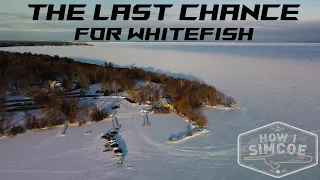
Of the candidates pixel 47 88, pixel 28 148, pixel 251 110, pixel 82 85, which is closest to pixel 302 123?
pixel 251 110

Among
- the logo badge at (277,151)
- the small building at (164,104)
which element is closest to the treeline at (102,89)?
the small building at (164,104)

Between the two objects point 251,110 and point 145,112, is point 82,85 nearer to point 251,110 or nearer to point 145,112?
point 145,112

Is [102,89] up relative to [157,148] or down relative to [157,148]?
up

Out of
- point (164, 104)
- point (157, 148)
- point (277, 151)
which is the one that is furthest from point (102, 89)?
point (277, 151)

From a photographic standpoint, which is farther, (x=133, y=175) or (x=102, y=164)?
(x=102, y=164)

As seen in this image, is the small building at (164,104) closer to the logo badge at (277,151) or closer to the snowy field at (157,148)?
the snowy field at (157,148)

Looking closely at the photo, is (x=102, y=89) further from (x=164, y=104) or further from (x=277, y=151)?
(x=277, y=151)

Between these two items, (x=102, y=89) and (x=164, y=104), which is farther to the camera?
(x=102, y=89)

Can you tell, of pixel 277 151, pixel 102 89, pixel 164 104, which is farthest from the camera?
pixel 102 89
